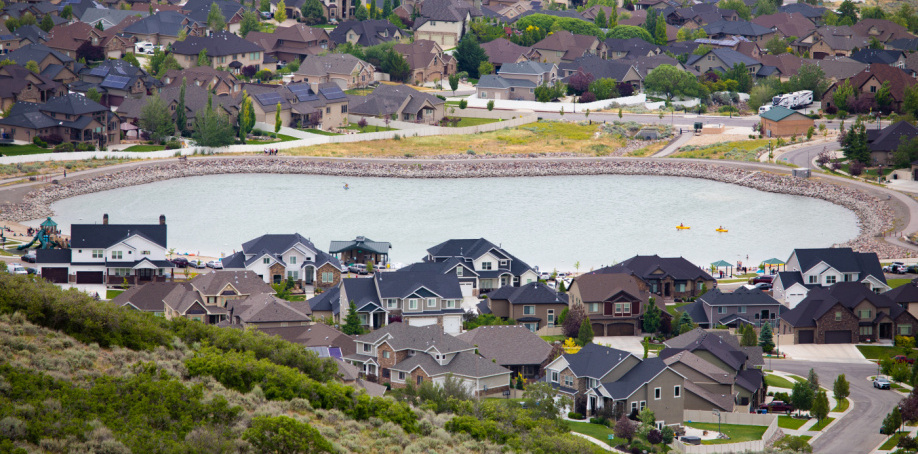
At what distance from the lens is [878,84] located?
79812 millimetres

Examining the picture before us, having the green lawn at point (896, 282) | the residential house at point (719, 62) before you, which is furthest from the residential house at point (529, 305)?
the residential house at point (719, 62)

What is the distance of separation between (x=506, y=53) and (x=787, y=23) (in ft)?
86.6

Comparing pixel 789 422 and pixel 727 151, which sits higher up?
pixel 727 151

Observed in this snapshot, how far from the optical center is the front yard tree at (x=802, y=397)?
31859 millimetres

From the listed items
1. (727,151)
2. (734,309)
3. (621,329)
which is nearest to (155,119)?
(727,151)

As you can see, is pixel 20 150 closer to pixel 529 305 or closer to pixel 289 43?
pixel 289 43

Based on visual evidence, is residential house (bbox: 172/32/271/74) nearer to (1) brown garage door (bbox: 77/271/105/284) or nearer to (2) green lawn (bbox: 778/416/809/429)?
(1) brown garage door (bbox: 77/271/105/284)

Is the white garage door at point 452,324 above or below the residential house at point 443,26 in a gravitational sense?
below

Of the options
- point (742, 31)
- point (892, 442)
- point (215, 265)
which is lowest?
point (892, 442)

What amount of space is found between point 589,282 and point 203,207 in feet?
77.8

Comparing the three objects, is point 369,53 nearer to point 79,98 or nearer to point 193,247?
point 79,98

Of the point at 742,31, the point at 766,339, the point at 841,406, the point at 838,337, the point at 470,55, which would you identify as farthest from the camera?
the point at 742,31

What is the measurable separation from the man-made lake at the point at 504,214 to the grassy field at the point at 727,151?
314cm

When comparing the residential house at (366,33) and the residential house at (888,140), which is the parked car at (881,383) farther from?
the residential house at (366,33)
